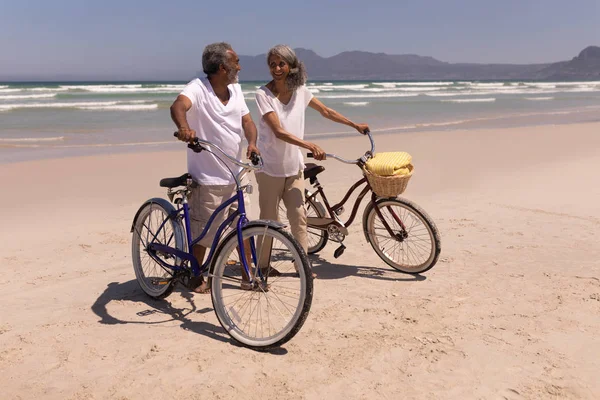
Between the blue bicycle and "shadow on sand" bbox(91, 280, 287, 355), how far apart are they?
0.27 ft

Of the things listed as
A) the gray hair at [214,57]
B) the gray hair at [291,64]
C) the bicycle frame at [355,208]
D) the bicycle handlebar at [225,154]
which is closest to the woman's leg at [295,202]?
the bicycle frame at [355,208]

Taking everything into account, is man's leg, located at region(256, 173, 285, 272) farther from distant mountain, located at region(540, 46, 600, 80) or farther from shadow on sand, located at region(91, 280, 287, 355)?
distant mountain, located at region(540, 46, 600, 80)

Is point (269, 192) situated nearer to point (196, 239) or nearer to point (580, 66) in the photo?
point (196, 239)

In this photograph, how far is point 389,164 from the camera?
4395 millimetres

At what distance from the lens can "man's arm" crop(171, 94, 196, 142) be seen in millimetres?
3471

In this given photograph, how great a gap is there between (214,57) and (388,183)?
1.57m

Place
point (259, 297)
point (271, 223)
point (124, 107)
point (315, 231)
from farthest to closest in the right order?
point (124, 107), point (315, 231), point (259, 297), point (271, 223)

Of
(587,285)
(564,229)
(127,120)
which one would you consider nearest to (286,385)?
(587,285)

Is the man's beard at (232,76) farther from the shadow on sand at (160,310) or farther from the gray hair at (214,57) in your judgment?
the shadow on sand at (160,310)

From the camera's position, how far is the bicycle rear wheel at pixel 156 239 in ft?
13.1

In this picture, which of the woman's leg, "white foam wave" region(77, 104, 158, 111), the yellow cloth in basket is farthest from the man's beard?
"white foam wave" region(77, 104, 158, 111)

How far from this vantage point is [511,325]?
373 cm

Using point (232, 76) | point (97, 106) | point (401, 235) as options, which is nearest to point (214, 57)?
point (232, 76)

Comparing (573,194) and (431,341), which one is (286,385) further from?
(573,194)
